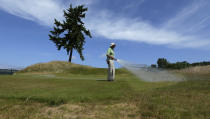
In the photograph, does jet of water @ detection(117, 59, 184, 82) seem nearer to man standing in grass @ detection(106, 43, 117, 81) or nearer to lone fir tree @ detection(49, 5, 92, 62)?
man standing in grass @ detection(106, 43, 117, 81)

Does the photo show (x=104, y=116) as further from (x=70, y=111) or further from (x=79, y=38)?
(x=79, y=38)

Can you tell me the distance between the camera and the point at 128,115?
17.9ft

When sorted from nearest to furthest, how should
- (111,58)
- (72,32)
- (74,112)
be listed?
(74,112) → (111,58) → (72,32)

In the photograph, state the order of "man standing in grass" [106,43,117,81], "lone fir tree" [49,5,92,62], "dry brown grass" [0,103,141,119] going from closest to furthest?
1. "dry brown grass" [0,103,141,119]
2. "man standing in grass" [106,43,117,81]
3. "lone fir tree" [49,5,92,62]

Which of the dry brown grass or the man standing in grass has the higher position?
the man standing in grass

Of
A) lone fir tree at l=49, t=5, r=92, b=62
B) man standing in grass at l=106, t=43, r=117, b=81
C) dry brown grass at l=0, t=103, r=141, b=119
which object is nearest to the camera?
dry brown grass at l=0, t=103, r=141, b=119

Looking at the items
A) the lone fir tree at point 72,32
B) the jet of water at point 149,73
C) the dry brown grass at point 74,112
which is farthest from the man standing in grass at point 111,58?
the lone fir tree at point 72,32

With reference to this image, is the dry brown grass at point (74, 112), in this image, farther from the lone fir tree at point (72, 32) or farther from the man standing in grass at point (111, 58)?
the lone fir tree at point (72, 32)

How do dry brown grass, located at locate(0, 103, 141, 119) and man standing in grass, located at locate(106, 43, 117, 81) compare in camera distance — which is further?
man standing in grass, located at locate(106, 43, 117, 81)

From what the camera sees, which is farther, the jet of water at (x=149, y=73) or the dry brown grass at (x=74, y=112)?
the jet of water at (x=149, y=73)

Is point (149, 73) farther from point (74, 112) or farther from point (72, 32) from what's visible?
point (72, 32)

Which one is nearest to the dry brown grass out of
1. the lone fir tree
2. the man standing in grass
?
the man standing in grass

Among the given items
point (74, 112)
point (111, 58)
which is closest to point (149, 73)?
point (111, 58)

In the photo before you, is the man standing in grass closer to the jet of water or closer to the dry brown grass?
the jet of water
